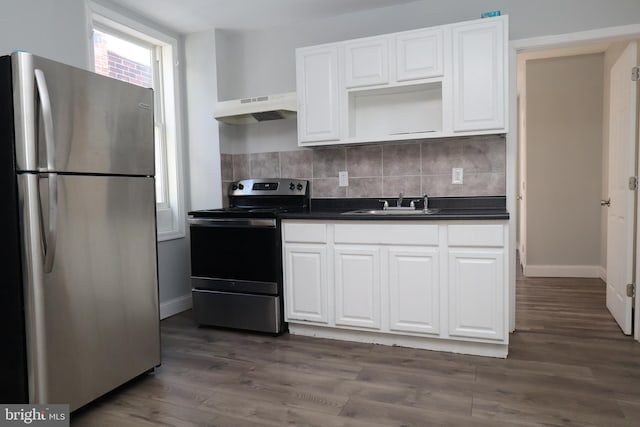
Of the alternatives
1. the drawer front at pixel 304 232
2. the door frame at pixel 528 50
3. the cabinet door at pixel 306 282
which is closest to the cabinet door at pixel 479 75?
the door frame at pixel 528 50

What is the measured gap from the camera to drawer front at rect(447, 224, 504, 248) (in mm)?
2539

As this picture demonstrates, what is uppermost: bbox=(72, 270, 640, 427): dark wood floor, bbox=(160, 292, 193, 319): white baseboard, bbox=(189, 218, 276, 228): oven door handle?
bbox=(189, 218, 276, 228): oven door handle

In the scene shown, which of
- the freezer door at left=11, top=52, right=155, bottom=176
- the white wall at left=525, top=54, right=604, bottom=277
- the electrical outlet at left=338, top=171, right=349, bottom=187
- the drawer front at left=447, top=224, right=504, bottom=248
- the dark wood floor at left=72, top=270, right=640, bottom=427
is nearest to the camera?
the freezer door at left=11, top=52, right=155, bottom=176

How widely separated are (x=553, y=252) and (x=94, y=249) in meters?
4.78

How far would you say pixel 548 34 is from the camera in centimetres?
292

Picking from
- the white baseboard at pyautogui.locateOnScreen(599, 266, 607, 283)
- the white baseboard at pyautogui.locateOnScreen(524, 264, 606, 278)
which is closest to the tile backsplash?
the white baseboard at pyautogui.locateOnScreen(524, 264, 606, 278)

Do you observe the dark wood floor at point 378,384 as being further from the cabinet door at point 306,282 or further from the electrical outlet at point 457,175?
the electrical outlet at point 457,175

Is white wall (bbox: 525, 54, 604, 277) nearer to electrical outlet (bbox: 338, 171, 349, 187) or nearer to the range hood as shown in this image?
electrical outlet (bbox: 338, 171, 349, 187)

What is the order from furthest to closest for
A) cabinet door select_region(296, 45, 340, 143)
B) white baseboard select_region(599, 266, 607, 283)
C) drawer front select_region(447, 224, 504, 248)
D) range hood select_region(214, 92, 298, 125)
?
white baseboard select_region(599, 266, 607, 283), range hood select_region(214, 92, 298, 125), cabinet door select_region(296, 45, 340, 143), drawer front select_region(447, 224, 504, 248)

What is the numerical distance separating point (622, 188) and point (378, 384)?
89.5 inches

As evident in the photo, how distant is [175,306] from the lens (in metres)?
3.72

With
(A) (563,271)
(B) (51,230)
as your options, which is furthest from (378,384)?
(A) (563,271)

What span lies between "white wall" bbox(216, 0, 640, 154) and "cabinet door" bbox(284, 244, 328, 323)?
3.61 feet

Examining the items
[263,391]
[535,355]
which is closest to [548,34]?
[535,355]
